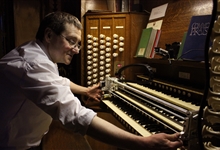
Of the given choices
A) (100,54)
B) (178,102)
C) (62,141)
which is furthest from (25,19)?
(178,102)

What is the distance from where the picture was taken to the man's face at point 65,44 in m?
1.46

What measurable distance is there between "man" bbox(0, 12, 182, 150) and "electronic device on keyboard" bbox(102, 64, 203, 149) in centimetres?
14

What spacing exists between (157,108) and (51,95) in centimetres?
86

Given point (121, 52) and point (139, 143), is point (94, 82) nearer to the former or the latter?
point (121, 52)

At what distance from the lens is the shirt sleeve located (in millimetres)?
1093

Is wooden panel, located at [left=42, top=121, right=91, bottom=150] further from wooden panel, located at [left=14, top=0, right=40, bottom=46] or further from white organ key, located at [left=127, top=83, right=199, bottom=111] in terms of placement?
wooden panel, located at [left=14, top=0, right=40, bottom=46]

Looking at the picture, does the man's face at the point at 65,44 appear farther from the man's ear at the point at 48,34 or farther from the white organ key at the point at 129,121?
the white organ key at the point at 129,121

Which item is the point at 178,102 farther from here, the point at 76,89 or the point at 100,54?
the point at 100,54

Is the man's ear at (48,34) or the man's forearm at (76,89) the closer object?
the man's ear at (48,34)

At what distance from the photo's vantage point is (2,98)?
142 cm

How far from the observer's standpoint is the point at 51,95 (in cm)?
112

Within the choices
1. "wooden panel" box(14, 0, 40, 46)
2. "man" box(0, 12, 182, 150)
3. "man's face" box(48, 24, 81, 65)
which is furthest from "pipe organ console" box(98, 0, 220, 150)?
"wooden panel" box(14, 0, 40, 46)

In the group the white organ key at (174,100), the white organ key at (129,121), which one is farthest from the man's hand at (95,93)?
the white organ key at (174,100)

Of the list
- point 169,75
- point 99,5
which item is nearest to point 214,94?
point 169,75
